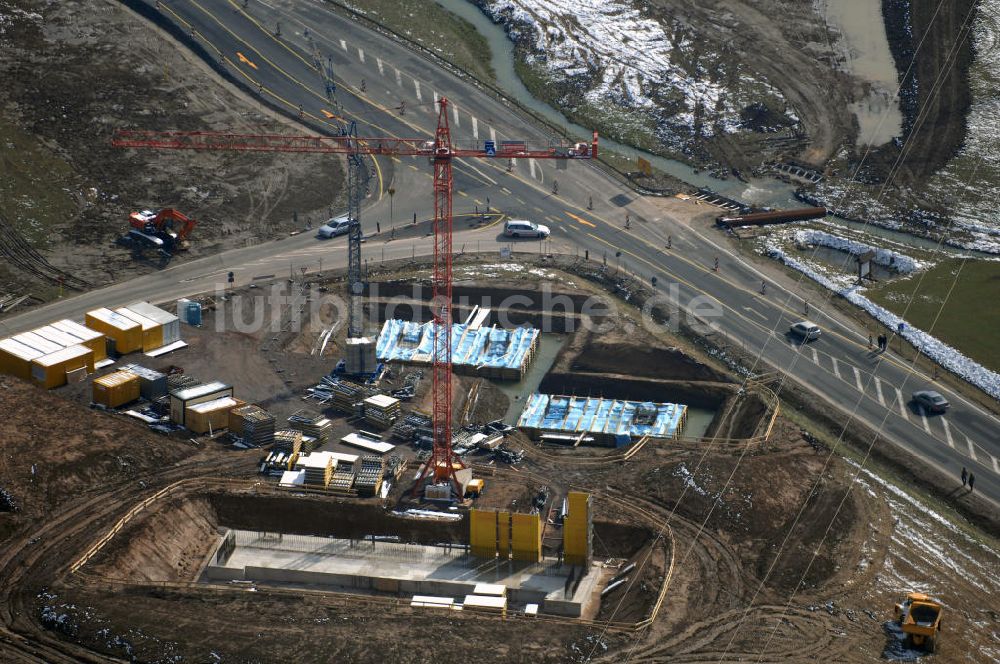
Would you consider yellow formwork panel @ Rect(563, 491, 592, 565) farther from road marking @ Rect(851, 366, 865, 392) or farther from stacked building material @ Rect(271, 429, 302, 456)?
road marking @ Rect(851, 366, 865, 392)

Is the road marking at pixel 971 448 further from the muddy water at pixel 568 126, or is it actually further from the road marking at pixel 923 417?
the muddy water at pixel 568 126

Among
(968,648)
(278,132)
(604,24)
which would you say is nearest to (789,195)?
(604,24)

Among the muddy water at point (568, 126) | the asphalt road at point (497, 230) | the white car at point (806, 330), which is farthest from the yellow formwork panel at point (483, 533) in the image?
the muddy water at point (568, 126)

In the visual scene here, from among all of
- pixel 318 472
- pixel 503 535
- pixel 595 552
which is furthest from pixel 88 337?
pixel 595 552

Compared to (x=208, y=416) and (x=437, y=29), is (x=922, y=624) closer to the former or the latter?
(x=208, y=416)

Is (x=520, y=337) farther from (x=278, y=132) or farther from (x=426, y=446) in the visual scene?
(x=278, y=132)
